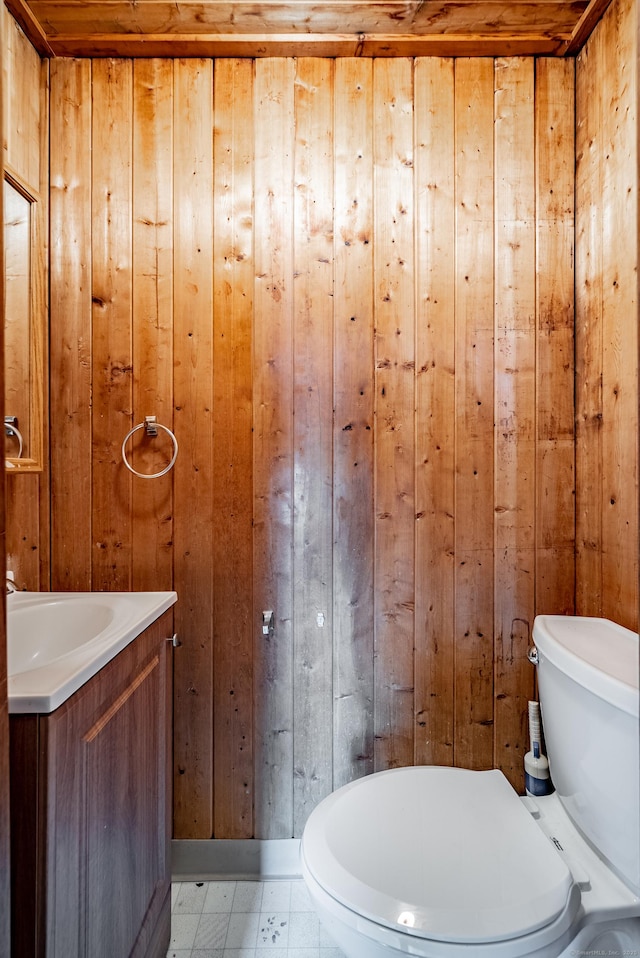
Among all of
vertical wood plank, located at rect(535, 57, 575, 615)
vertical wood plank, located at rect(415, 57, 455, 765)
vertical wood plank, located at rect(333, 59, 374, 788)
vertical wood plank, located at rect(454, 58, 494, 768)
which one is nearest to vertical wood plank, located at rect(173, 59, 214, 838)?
vertical wood plank, located at rect(333, 59, 374, 788)

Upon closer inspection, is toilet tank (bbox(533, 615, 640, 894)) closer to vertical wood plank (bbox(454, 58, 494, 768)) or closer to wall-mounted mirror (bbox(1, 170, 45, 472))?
vertical wood plank (bbox(454, 58, 494, 768))

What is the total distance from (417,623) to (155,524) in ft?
2.58

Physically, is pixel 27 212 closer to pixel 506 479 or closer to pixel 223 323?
Answer: pixel 223 323

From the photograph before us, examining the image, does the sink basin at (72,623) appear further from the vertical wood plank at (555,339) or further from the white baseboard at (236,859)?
the vertical wood plank at (555,339)

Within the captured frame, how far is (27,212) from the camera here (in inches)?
51.5

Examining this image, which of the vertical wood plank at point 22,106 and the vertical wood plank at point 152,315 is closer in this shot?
the vertical wood plank at point 22,106

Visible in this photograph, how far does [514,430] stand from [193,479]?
2.99 ft

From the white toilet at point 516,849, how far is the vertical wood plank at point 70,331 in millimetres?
942

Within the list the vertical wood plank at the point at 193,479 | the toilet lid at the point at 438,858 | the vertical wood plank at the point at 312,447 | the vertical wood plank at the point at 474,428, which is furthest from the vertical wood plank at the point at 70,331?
the vertical wood plank at the point at 474,428

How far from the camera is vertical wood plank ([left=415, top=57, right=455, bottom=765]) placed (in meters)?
1.39

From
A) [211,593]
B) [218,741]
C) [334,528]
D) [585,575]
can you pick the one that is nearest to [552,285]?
[585,575]

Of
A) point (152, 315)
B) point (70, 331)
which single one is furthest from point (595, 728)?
point (70, 331)

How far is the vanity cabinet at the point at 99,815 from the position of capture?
68 cm

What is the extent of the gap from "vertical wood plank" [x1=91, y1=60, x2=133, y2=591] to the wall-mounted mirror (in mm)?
139
